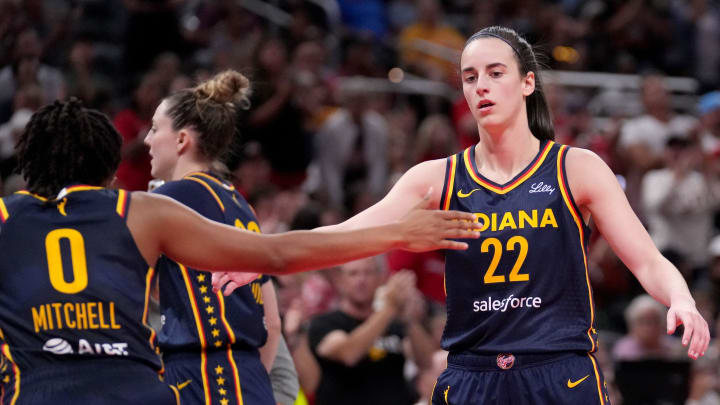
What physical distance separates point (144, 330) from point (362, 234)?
0.85m

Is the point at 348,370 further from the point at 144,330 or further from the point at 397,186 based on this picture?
the point at 144,330

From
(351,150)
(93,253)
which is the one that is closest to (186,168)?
(93,253)

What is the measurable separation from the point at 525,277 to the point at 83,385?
184cm

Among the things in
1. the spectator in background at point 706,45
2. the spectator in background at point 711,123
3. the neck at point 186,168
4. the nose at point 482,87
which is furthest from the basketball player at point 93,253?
the spectator in background at point 706,45

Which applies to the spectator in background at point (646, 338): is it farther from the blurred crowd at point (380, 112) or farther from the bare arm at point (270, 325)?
the bare arm at point (270, 325)

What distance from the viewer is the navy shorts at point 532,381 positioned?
416 centimetres

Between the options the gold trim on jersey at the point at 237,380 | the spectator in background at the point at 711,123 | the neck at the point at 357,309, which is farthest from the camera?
the spectator in background at the point at 711,123

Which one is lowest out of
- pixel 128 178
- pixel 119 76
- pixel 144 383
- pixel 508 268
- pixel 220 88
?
pixel 144 383

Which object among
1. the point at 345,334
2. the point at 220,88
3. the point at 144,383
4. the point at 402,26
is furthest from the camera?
the point at 402,26

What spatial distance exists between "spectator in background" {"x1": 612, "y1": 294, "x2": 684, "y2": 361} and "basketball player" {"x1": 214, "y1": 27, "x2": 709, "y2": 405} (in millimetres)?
5090

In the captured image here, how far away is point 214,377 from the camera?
4.71 metres

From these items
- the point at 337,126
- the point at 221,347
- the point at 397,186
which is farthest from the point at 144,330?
the point at 337,126

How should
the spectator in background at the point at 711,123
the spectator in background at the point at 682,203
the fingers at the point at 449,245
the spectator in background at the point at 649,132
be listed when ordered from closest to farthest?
the fingers at the point at 449,245
the spectator in background at the point at 682,203
the spectator in background at the point at 649,132
the spectator in background at the point at 711,123

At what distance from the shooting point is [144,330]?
3.62 meters
